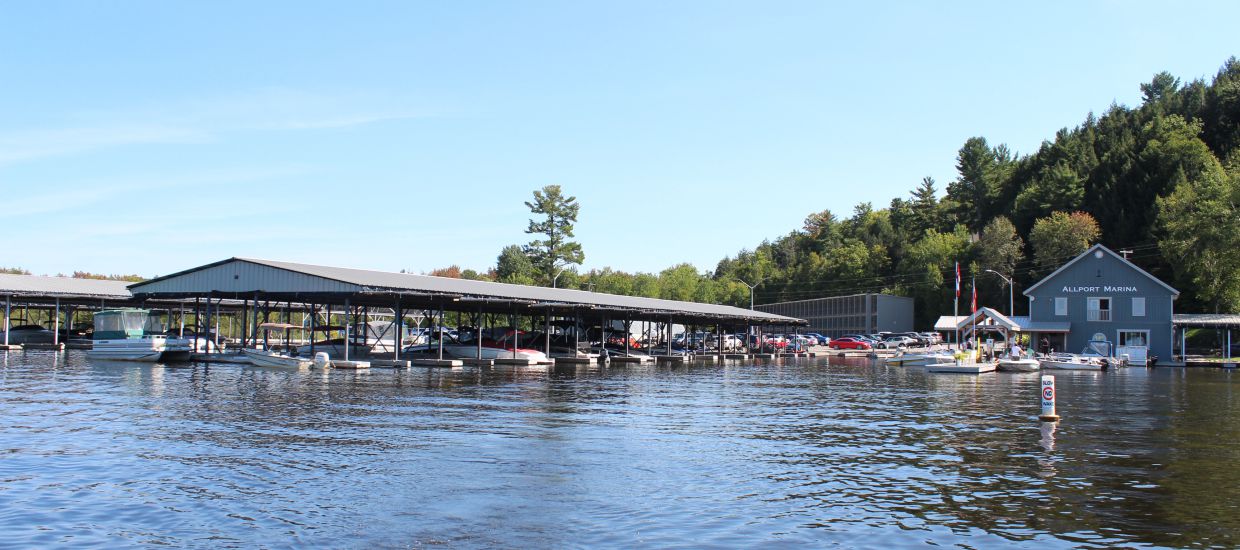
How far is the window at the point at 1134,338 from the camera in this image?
68619 mm

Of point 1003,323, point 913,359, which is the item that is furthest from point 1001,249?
point 913,359

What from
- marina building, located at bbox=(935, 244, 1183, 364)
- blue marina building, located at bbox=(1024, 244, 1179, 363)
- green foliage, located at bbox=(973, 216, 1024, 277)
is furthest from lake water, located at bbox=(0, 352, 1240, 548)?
green foliage, located at bbox=(973, 216, 1024, 277)

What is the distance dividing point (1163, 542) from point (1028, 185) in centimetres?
12118

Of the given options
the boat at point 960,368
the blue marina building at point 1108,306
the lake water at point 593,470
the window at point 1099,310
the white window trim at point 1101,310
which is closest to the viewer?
the lake water at point 593,470

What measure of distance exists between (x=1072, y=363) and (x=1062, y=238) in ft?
149

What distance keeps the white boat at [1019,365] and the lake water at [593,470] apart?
25343 millimetres

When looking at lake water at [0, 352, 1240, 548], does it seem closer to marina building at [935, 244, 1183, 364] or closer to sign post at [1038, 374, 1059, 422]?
sign post at [1038, 374, 1059, 422]

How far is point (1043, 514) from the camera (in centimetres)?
1351

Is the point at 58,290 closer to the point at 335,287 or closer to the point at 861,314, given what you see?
the point at 335,287

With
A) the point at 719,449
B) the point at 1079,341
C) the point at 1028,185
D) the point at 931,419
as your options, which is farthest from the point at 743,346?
the point at 719,449

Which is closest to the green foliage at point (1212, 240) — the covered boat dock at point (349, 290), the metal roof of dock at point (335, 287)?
the covered boat dock at point (349, 290)

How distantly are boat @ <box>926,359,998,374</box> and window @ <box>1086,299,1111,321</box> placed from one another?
19010 millimetres

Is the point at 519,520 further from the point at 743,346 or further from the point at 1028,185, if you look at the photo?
the point at 1028,185

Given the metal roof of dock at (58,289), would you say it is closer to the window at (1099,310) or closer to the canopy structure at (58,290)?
the canopy structure at (58,290)
